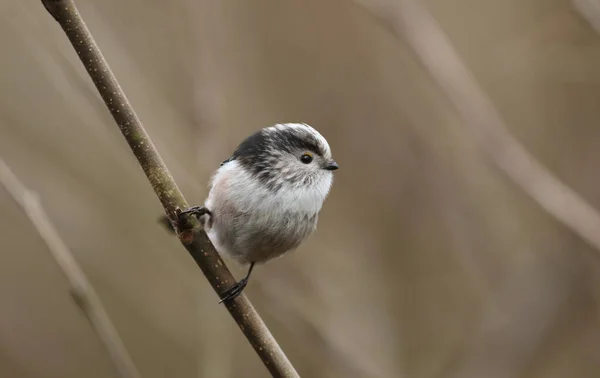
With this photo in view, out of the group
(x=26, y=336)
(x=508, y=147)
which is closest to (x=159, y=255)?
(x=26, y=336)

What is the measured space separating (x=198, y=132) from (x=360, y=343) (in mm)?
1461

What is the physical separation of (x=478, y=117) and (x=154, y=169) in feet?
5.00

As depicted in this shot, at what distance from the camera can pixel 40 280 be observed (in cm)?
364

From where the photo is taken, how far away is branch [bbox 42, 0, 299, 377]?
4.88ft

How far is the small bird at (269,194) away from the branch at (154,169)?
→ 0.42 metres

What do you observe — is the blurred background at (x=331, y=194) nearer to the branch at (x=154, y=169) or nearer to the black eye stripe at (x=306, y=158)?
the black eye stripe at (x=306, y=158)

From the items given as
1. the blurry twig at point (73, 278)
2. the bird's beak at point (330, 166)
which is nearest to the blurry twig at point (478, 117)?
the bird's beak at point (330, 166)

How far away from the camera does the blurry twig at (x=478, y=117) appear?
241 cm

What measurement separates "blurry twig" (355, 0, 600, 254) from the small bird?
1.90 feet

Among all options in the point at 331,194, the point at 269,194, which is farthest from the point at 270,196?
the point at 331,194

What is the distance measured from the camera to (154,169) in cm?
165

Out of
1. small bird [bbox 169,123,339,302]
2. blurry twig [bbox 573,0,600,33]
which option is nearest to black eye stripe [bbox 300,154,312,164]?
small bird [bbox 169,123,339,302]

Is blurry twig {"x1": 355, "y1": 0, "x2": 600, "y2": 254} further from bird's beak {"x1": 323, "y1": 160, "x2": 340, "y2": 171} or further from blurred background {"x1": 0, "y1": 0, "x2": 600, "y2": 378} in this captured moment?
bird's beak {"x1": 323, "y1": 160, "x2": 340, "y2": 171}

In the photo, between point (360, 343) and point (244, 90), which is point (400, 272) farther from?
point (244, 90)
